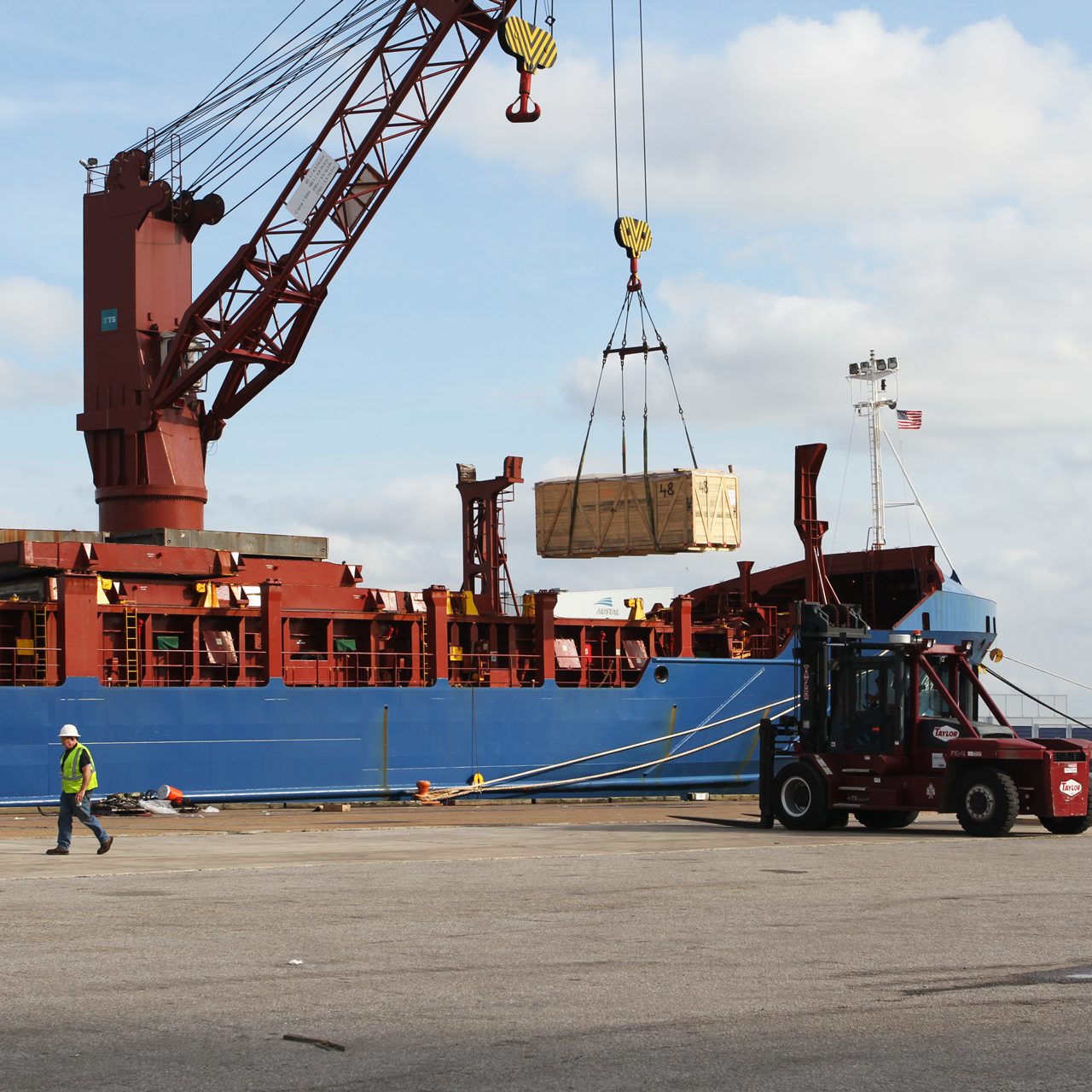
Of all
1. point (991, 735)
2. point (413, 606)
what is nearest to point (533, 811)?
point (413, 606)

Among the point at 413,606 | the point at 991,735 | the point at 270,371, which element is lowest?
the point at 991,735

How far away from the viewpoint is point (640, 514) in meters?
35.6

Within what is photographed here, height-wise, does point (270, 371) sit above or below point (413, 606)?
above

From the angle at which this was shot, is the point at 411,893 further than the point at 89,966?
Yes

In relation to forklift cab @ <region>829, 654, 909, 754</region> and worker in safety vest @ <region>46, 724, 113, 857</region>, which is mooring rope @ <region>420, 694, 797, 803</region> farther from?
worker in safety vest @ <region>46, 724, 113, 857</region>

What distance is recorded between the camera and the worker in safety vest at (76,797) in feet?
54.7

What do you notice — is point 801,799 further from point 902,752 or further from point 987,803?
point 987,803

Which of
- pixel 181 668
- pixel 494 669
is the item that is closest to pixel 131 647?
pixel 181 668

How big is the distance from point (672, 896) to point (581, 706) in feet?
68.0

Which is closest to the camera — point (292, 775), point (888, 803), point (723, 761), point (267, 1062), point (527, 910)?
point (267, 1062)

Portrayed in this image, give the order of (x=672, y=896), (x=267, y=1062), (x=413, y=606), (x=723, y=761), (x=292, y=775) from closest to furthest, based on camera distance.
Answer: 1. (x=267, y=1062)
2. (x=672, y=896)
3. (x=292, y=775)
4. (x=413, y=606)
5. (x=723, y=761)

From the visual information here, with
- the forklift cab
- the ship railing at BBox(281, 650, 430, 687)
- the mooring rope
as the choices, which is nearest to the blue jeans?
the forklift cab

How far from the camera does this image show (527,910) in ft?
37.9

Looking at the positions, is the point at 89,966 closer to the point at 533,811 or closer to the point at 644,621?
the point at 533,811
